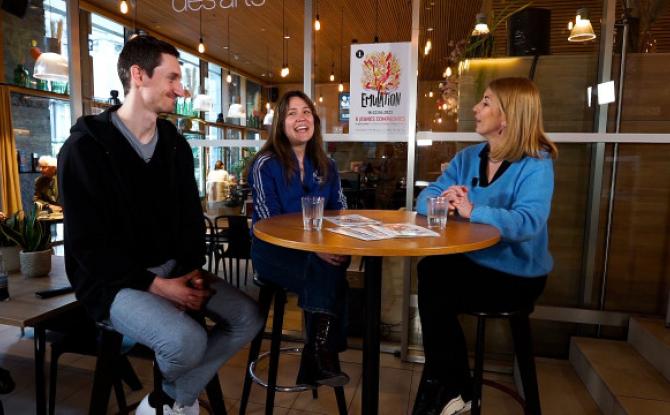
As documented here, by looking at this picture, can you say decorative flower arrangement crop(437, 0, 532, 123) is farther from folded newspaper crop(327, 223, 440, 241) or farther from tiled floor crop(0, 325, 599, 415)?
tiled floor crop(0, 325, 599, 415)

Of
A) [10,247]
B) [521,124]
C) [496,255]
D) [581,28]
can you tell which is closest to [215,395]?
[496,255]

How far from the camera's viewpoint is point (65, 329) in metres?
1.90

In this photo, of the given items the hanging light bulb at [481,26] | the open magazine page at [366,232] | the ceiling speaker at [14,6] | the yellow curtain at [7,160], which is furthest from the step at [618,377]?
the yellow curtain at [7,160]

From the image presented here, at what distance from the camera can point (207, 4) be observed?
295 centimetres

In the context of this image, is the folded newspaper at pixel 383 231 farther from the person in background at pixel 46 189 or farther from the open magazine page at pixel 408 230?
the person in background at pixel 46 189

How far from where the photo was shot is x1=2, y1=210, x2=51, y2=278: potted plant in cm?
208

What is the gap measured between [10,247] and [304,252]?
59.7 inches

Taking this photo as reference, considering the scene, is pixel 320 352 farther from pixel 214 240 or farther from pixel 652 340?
pixel 214 240

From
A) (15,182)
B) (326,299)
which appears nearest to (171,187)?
(326,299)

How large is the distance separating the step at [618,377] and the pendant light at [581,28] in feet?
5.56

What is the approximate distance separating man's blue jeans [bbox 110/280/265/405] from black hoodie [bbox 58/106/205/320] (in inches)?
2.7

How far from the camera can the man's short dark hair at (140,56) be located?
161 cm

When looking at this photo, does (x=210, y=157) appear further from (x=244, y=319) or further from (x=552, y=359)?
(x=552, y=359)

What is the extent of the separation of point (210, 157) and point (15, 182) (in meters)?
4.59
